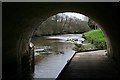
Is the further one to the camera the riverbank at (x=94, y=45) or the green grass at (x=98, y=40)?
the green grass at (x=98, y=40)

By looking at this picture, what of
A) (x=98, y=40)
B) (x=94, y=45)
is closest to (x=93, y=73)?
(x=94, y=45)

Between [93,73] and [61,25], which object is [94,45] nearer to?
[93,73]

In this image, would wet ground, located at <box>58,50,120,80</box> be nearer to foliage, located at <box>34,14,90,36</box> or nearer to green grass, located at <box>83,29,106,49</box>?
green grass, located at <box>83,29,106,49</box>

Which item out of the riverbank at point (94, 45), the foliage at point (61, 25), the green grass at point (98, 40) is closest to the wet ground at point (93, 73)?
the riverbank at point (94, 45)

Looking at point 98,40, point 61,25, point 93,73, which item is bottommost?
point 61,25

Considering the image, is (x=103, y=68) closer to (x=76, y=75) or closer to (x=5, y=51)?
(x=76, y=75)

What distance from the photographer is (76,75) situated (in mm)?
15945

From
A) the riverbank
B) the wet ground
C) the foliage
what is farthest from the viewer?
the foliage

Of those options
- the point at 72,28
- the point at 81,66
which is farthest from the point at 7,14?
the point at 72,28

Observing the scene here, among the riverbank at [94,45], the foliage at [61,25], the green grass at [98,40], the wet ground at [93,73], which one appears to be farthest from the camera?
the foliage at [61,25]

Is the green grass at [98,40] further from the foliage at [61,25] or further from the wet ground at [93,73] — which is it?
the foliage at [61,25]

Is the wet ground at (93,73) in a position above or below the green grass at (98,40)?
above

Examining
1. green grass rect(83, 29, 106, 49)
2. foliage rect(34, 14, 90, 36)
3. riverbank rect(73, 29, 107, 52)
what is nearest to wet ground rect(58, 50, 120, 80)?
riverbank rect(73, 29, 107, 52)

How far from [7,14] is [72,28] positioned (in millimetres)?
80548
